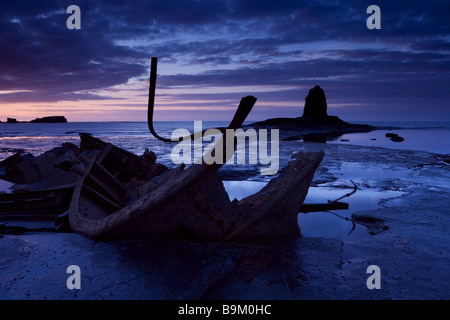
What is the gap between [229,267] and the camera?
11.3 feet

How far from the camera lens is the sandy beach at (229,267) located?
2.99 meters

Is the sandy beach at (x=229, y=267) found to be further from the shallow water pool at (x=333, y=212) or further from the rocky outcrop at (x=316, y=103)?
the rocky outcrop at (x=316, y=103)

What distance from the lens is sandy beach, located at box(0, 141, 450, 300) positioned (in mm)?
2986

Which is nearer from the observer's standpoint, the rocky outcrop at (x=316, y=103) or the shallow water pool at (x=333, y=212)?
the shallow water pool at (x=333, y=212)

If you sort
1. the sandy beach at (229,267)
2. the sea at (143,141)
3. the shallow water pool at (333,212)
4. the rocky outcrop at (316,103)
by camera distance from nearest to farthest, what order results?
the sandy beach at (229,267)
the shallow water pool at (333,212)
the sea at (143,141)
the rocky outcrop at (316,103)

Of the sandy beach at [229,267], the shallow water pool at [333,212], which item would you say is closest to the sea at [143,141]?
the shallow water pool at [333,212]

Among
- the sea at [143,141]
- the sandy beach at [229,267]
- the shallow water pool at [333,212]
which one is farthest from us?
the sea at [143,141]

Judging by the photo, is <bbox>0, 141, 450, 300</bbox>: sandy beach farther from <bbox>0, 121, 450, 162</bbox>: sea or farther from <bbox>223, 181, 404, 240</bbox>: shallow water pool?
<bbox>0, 121, 450, 162</bbox>: sea

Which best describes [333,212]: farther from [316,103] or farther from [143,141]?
[316,103]

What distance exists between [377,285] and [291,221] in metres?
1.44

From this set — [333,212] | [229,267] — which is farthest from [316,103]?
[229,267]

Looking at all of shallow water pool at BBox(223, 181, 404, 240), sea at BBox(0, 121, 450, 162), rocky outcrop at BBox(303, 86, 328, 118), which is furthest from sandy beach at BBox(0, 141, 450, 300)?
rocky outcrop at BBox(303, 86, 328, 118)
